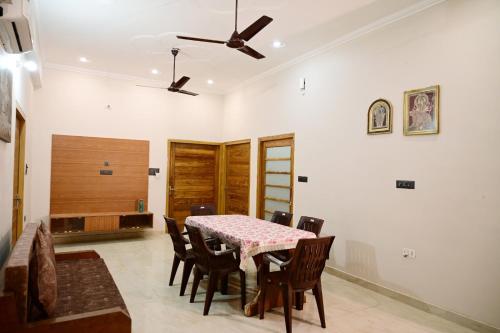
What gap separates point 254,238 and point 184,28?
2901mm

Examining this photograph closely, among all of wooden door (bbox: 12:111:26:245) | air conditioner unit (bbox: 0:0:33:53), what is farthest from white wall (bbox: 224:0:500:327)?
wooden door (bbox: 12:111:26:245)

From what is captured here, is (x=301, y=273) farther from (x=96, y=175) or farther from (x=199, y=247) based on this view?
(x=96, y=175)

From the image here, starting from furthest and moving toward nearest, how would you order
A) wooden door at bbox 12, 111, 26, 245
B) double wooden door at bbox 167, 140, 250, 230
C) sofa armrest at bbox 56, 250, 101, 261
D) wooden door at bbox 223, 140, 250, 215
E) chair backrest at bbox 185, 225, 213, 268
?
1. double wooden door at bbox 167, 140, 250, 230
2. wooden door at bbox 223, 140, 250, 215
3. wooden door at bbox 12, 111, 26, 245
4. sofa armrest at bbox 56, 250, 101, 261
5. chair backrest at bbox 185, 225, 213, 268

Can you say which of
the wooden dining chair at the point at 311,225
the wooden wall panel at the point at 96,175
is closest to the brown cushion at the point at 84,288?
the wooden dining chair at the point at 311,225

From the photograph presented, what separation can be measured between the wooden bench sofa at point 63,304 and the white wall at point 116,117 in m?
3.70

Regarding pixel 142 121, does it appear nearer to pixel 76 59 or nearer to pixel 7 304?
pixel 76 59

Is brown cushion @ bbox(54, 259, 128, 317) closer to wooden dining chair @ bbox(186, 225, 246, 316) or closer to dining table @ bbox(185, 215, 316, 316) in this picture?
wooden dining chair @ bbox(186, 225, 246, 316)

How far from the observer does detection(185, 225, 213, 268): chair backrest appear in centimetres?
314

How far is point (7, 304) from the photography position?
171cm

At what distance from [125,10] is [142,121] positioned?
10.2ft

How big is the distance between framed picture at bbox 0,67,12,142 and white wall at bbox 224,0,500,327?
371 centimetres

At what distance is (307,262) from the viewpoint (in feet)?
9.25

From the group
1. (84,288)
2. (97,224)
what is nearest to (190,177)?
(97,224)

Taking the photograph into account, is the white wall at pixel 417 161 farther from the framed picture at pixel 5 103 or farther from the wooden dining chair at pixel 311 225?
the framed picture at pixel 5 103
